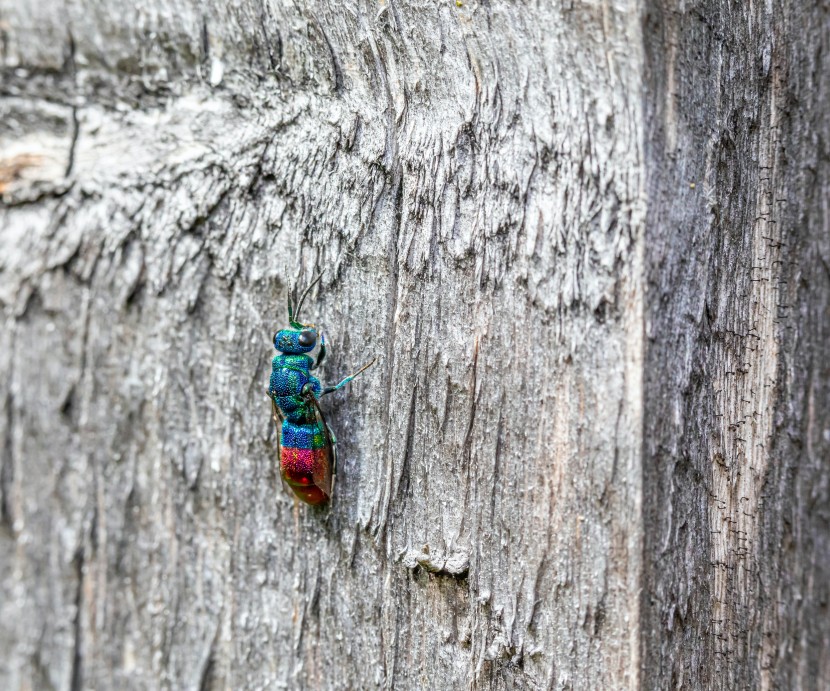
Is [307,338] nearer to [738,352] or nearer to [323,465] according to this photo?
[323,465]

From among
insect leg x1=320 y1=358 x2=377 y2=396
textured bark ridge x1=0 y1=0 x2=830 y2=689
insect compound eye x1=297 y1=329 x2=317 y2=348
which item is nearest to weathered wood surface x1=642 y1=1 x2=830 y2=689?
textured bark ridge x1=0 y1=0 x2=830 y2=689

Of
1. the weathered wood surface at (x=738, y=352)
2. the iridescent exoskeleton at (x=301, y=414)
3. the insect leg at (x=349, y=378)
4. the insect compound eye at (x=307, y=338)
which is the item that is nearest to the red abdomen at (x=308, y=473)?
the iridescent exoskeleton at (x=301, y=414)

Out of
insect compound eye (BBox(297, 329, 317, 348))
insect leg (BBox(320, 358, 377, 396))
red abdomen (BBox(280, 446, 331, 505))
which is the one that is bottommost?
red abdomen (BBox(280, 446, 331, 505))

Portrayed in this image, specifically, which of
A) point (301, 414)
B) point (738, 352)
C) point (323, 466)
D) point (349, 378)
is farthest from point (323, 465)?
point (738, 352)

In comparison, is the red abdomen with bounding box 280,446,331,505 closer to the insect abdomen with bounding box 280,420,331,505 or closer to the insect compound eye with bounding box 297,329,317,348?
the insect abdomen with bounding box 280,420,331,505

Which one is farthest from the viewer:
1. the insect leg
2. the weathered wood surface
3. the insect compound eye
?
the insect compound eye

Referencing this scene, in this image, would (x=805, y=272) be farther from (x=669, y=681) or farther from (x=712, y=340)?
(x=669, y=681)

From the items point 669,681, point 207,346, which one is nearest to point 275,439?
point 207,346
